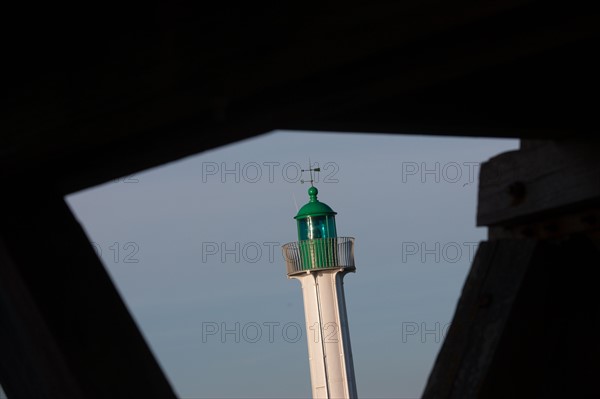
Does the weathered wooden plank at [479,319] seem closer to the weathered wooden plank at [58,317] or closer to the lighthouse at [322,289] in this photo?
the weathered wooden plank at [58,317]

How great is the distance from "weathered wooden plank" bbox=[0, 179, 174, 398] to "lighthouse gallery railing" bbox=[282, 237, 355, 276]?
30.9 meters

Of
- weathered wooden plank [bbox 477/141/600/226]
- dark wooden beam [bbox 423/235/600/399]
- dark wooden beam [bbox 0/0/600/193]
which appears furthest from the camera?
weathered wooden plank [bbox 477/141/600/226]

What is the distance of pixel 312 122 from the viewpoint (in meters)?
2.60

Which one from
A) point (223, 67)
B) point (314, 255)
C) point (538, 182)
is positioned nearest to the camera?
point (223, 67)

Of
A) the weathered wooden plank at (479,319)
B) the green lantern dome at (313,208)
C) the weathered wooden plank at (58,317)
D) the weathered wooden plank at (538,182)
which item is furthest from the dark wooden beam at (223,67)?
the green lantern dome at (313,208)

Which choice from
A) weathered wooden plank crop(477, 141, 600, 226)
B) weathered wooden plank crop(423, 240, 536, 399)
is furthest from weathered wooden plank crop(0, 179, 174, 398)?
weathered wooden plank crop(477, 141, 600, 226)

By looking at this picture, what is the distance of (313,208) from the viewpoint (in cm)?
3394

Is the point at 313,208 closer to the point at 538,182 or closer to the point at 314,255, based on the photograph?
the point at 314,255

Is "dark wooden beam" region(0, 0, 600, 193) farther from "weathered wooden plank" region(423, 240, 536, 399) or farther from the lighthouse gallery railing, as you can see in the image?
the lighthouse gallery railing

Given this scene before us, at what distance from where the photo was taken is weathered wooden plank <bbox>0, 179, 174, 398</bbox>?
8.65 ft

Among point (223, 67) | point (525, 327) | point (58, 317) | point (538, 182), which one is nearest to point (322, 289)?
point (538, 182)

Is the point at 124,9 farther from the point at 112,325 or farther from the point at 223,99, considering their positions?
the point at 112,325

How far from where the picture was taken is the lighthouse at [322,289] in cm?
3372

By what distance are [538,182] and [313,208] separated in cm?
3057
